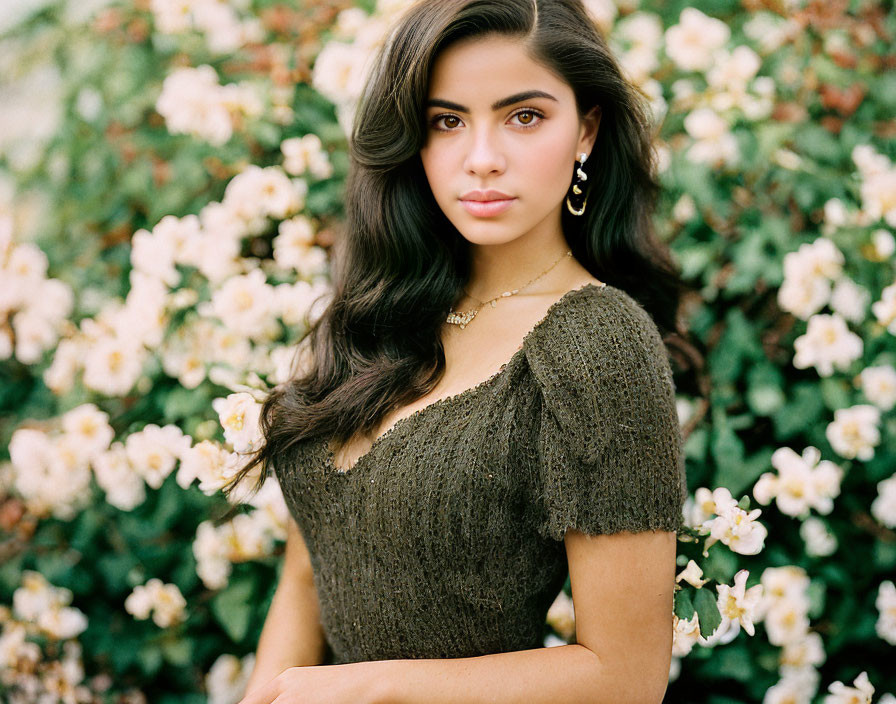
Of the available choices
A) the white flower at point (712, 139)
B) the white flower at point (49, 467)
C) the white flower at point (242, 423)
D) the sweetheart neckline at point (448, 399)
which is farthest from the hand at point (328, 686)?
the white flower at point (712, 139)

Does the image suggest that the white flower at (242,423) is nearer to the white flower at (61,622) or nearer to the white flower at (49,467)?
the white flower at (49,467)

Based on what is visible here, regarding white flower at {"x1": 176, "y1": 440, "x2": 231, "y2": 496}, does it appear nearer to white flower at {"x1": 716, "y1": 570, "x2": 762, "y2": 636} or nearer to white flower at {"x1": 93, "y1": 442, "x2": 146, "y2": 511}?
white flower at {"x1": 93, "y1": 442, "x2": 146, "y2": 511}

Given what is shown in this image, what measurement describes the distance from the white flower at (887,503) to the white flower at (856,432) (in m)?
0.06

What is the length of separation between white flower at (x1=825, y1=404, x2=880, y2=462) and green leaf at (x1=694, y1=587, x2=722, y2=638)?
60cm

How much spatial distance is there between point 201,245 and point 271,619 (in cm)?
90

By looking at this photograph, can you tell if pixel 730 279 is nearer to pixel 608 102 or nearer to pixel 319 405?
pixel 608 102

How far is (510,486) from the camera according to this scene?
121cm

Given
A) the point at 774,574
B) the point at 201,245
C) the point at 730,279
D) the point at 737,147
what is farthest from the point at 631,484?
the point at 201,245

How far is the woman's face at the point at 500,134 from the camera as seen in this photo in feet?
4.04

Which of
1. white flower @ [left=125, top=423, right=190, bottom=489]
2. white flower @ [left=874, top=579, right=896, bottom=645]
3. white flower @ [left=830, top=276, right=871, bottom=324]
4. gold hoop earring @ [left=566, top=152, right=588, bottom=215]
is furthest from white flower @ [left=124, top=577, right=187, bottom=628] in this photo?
white flower @ [left=830, top=276, right=871, bottom=324]

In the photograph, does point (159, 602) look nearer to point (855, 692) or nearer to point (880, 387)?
point (855, 692)

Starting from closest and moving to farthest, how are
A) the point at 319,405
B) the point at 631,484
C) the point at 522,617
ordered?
1. the point at 631,484
2. the point at 522,617
3. the point at 319,405

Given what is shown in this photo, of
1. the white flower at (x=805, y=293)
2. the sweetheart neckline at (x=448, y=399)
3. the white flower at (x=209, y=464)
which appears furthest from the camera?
the white flower at (x=805, y=293)

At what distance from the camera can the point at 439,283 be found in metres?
1.50
